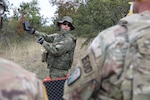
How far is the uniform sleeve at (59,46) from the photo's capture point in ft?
23.1

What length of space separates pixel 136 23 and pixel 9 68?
0.86 m

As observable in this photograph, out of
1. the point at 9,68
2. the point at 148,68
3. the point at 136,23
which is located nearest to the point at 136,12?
the point at 136,23

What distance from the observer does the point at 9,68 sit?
1.88 meters

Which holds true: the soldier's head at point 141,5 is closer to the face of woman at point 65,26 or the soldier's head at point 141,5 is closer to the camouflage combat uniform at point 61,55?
the camouflage combat uniform at point 61,55

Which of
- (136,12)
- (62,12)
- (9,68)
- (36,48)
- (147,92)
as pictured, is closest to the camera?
(9,68)

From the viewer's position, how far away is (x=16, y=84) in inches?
72.4

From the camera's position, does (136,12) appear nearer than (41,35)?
Yes

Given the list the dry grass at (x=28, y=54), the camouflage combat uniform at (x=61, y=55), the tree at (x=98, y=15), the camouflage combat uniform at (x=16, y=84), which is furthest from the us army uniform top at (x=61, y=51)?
the dry grass at (x=28, y=54)

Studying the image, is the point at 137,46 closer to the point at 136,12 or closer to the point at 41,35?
the point at 136,12

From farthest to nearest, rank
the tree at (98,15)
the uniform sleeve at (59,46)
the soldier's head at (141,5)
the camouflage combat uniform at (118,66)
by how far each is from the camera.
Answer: the tree at (98,15) → the uniform sleeve at (59,46) → the soldier's head at (141,5) → the camouflage combat uniform at (118,66)

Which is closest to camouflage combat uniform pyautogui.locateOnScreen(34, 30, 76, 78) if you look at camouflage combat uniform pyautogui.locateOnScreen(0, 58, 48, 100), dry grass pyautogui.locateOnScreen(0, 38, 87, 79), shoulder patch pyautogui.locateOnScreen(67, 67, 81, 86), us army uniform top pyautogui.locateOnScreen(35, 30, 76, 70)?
us army uniform top pyautogui.locateOnScreen(35, 30, 76, 70)

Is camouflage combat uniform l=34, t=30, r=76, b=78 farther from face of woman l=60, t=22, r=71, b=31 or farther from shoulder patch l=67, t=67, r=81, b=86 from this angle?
shoulder patch l=67, t=67, r=81, b=86

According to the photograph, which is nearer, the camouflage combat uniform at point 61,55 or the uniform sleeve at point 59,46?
the uniform sleeve at point 59,46

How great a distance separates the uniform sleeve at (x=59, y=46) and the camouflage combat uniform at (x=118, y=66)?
4.51m
